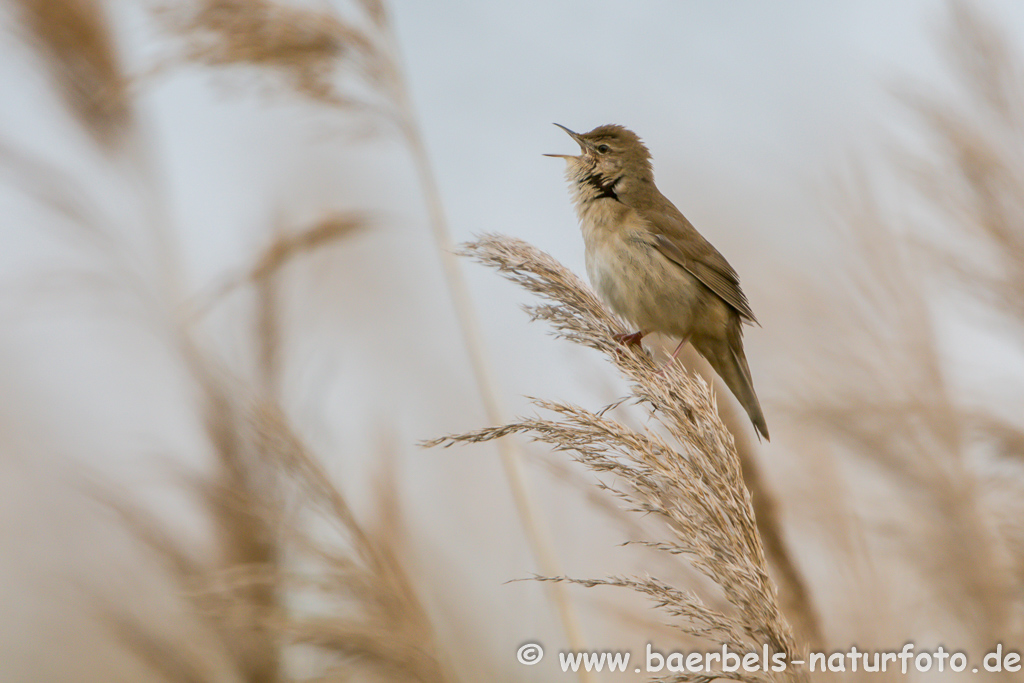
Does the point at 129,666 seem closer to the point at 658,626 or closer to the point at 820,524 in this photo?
the point at 658,626

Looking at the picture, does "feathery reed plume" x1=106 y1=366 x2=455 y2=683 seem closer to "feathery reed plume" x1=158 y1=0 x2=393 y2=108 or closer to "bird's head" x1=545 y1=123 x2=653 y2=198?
"feathery reed plume" x1=158 y1=0 x2=393 y2=108

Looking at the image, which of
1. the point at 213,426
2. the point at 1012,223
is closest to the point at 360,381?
the point at 213,426

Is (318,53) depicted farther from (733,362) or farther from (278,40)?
(733,362)

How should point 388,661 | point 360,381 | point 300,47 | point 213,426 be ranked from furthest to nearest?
1. point 360,381
2. point 300,47
3. point 213,426
4. point 388,661

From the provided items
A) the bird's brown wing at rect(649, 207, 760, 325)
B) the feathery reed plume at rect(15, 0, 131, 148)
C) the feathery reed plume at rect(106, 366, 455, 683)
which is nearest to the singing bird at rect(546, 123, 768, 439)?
the bird's brown wing at rect(649, 207, 760, 325)

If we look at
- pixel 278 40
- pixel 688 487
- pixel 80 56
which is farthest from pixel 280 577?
pixel 80 56

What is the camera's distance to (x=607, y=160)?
10.3ft

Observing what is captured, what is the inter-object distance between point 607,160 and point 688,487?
191cm

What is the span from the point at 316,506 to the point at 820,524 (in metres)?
1.18

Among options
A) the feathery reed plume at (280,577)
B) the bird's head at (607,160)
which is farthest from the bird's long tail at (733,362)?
the feathery reed plume at (280,577)

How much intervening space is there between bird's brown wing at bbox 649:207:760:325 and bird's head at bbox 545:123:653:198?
0.23 m

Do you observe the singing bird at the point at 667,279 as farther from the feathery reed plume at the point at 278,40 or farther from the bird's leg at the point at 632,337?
the feathery reed plume at the point at 278,40

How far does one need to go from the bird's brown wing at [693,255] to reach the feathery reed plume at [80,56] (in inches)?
84.1

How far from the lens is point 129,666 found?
3746mm
